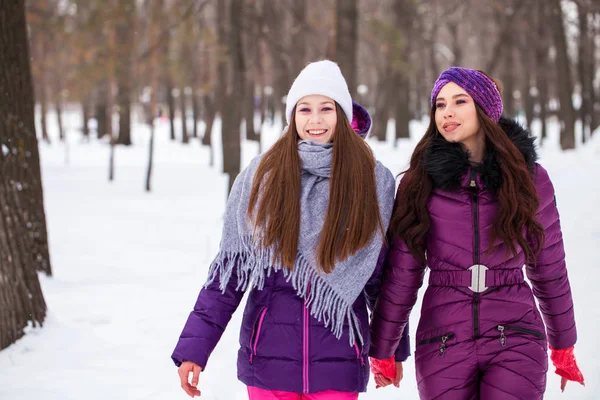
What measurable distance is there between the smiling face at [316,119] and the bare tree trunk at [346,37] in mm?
8185

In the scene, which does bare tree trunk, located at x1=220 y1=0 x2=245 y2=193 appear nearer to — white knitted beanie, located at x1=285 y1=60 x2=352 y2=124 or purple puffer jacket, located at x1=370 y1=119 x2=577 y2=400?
white knitted beanie, located at x1=285 y1=60 x2=352 y2=124

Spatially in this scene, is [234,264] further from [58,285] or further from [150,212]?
[150,212]

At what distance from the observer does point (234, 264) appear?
9.07 ft

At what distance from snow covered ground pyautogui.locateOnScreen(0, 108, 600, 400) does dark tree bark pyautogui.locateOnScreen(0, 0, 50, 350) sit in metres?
0.21

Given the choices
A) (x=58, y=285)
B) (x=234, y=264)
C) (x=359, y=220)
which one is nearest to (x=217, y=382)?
(x=234, y=264)

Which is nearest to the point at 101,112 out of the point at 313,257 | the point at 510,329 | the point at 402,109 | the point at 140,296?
the point at 402,109

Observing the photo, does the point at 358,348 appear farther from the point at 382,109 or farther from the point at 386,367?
the point at 382,109

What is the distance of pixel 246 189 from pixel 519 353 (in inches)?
48.2

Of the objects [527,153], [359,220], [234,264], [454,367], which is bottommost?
[454,367]

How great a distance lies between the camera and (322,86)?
2797 mm

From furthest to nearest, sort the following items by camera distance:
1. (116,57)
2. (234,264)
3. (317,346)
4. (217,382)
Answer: (116,57), (217,382), (234,264), (317,346)

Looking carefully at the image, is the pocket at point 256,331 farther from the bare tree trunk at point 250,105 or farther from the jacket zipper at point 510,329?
the bare tree trunk at point 250,105

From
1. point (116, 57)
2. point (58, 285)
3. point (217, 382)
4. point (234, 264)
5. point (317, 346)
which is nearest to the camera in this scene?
point (317, 346)

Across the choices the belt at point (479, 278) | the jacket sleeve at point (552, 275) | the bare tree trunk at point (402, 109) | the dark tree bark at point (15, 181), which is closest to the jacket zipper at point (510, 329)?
the belt at point (479, 278)
